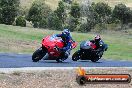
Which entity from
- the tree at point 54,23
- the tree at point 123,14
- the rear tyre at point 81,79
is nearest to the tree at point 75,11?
the tree at point 123,14

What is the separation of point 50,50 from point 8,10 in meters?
49.7

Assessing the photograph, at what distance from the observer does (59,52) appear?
67.3 feet

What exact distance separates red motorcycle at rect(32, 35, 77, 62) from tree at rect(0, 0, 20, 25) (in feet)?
160

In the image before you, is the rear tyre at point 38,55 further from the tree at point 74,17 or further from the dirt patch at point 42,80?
the tree at point 74,17

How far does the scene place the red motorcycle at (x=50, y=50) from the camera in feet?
65.1

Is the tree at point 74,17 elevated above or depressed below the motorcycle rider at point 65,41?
below

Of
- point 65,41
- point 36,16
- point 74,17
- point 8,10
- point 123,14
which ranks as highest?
point 65,41

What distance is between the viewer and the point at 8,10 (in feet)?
225

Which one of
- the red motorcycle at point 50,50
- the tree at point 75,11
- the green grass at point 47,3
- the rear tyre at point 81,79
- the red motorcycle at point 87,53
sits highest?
the rear tyre at point 81,79

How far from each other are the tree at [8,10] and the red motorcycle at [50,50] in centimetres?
4890

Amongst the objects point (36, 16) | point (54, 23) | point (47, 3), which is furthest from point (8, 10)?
point (47, 3)

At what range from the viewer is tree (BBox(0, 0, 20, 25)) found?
68.2 m

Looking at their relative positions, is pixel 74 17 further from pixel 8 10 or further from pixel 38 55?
pixel 38 55

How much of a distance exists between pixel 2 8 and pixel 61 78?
55.7 meters
